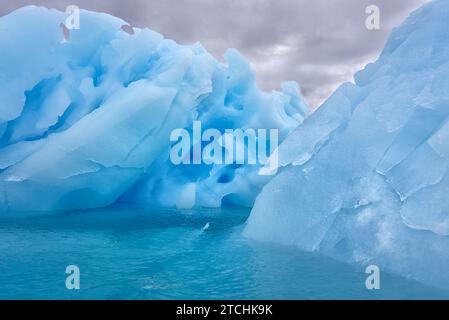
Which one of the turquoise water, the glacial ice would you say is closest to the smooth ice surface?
the turquoise water

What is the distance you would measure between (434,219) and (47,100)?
10.5 m

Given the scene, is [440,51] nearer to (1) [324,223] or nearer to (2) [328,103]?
(2) [328,103]

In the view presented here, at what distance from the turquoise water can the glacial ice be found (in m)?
2.52

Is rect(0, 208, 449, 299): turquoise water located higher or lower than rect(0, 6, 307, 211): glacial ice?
lower

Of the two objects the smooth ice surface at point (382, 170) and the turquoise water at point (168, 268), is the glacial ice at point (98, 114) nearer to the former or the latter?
the turquoise water at point (168, 268)

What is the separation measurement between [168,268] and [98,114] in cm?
655

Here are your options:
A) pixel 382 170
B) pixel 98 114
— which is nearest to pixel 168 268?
pixel 382 170

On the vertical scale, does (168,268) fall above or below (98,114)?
below

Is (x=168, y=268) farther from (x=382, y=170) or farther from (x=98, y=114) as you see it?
(x=98, y=114)

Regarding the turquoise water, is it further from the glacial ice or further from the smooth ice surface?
the glacial ice

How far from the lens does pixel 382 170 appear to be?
16.6 ft

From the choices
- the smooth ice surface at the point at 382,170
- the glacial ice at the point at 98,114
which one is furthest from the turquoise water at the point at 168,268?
the glacial ice at the point at 98,114

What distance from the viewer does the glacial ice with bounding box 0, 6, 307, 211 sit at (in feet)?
32.5

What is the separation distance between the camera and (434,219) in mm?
4145
